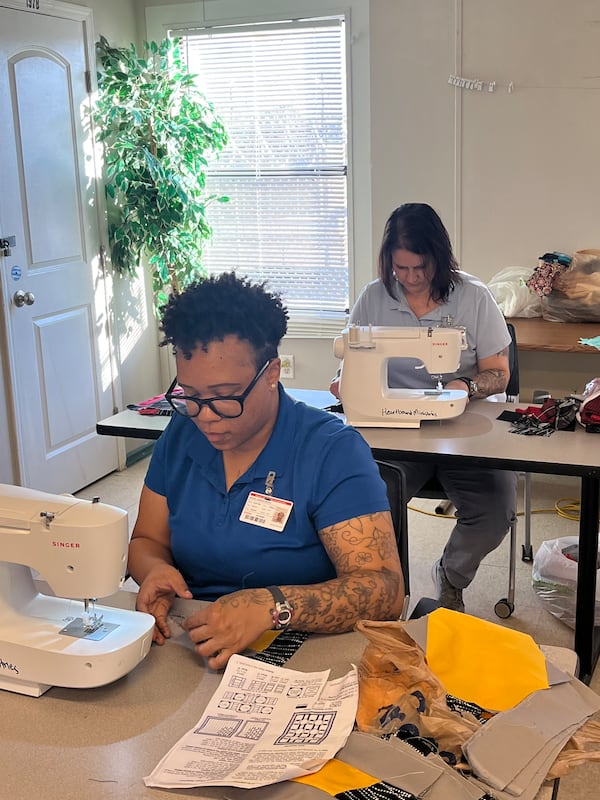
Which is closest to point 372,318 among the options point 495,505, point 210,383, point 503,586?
point 495,505

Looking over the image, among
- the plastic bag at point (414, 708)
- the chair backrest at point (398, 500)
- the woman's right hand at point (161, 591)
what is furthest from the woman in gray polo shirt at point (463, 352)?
the plastic bag at point (414, 708)

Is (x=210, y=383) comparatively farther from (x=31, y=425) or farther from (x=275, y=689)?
(x=31, y=425)

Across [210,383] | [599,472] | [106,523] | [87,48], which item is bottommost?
[599,472]

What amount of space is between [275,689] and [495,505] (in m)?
1.71

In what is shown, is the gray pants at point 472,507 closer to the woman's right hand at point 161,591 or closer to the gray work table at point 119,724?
the woman's right hand at point 161,591

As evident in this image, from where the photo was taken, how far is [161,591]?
1658 millimetres

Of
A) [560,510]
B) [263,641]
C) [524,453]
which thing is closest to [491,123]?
[560,510]

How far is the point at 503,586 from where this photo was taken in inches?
131

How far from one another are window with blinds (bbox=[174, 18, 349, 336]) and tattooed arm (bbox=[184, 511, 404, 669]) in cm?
323

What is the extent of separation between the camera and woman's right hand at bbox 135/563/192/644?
1633mm

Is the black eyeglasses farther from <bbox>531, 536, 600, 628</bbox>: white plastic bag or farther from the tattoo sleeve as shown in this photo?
<bbox>531, 536, 600, 628</bbox>: white plastic bag

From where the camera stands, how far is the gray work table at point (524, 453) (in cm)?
241

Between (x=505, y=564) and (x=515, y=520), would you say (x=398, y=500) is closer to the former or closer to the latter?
(x=515, y=520)

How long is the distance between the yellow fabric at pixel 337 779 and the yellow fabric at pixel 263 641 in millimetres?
351
